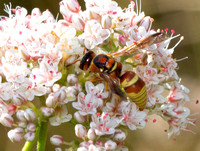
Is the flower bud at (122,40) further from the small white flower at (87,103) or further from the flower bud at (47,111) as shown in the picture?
the flower bud at (47,111)

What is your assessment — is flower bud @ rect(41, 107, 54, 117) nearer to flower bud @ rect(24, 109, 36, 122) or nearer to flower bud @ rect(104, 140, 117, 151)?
flower bud @ rect(24, 109, 36, 122)

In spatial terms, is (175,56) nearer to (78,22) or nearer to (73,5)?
(73,5)

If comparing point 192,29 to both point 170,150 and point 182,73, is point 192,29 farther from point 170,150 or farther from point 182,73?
point 170,150

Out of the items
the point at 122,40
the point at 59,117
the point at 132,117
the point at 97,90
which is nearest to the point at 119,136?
the point at 132,117

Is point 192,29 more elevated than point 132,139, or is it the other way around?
point 192,29

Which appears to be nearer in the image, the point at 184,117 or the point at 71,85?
the point at 71,85

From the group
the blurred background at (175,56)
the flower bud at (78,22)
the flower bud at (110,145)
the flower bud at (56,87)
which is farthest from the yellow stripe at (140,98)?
the blurred background at (175,56)

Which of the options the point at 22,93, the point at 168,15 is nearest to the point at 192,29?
the point at 168,15
